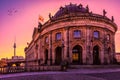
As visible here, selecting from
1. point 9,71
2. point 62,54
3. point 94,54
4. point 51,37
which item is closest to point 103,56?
point 94,54

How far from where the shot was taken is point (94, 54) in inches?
1241

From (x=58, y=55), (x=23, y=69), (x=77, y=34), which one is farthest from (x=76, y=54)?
(x=23, y=69)

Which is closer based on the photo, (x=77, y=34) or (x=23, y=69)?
(x=23, y=69)

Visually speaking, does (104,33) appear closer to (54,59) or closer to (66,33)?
(66,33)

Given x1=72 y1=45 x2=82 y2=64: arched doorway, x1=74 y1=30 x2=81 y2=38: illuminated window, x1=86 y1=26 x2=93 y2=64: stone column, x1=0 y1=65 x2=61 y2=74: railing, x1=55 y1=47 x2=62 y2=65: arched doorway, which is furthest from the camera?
x1=55 y1=47 x2=62 y2=65: arched doorway

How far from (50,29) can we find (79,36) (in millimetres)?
5564

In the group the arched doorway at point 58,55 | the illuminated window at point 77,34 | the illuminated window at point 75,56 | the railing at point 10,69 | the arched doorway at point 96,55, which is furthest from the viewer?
Result: the arched doorway at point 58,55

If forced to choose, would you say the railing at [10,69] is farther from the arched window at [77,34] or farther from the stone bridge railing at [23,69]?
the arched window at [77,34]

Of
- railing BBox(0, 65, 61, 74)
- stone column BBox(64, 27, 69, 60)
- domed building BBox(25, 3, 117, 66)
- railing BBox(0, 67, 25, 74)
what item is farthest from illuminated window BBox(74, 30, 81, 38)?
A: railing BBox(0, 67, 25, 74)

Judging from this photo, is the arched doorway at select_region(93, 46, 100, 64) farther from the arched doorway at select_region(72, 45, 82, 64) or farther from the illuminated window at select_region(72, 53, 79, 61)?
the illuminated window at select_region(72, 53, 79, 61)

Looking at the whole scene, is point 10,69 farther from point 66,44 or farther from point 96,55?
point 96,55

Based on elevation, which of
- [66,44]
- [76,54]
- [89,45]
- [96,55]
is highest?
[66,44]

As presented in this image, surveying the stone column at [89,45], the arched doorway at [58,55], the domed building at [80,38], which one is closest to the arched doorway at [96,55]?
the domed building at [80,38]

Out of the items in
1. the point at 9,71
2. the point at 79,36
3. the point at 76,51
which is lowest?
the point at 9,71
